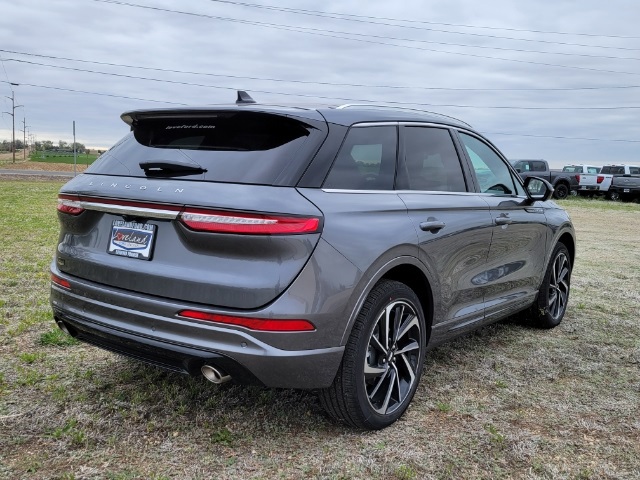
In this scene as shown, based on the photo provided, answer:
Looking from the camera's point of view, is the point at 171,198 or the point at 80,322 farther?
the point at 80,322

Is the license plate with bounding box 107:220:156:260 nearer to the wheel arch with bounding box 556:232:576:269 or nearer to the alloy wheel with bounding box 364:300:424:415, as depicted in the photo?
the alloy wheel with bounding box 364:300:424:415

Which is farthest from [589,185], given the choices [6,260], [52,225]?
[6,260]

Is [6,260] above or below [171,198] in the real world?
below

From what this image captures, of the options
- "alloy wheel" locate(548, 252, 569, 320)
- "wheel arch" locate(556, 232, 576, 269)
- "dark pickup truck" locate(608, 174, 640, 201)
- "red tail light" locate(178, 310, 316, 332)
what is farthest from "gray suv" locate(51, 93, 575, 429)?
"dark pickup truck" locate(608, 174, 640, 201)

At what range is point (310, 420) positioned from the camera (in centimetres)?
342

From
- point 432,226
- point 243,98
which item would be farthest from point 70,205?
point 432,226

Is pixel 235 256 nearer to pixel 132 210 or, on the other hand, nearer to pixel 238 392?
pixel 132 210

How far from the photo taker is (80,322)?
3.20 meters

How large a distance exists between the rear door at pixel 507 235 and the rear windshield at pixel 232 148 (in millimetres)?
1743

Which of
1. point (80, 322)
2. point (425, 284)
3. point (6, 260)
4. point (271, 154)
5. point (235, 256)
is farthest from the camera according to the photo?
point (6, 260)

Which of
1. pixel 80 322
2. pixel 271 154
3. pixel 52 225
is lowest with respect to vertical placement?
pixel 52 225

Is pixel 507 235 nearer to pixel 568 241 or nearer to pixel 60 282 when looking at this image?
pixel 568 241

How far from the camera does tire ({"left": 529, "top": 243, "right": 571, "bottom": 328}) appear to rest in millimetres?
5379

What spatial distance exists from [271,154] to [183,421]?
149 centimetres
